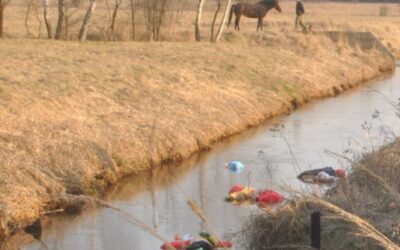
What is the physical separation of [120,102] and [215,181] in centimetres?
440

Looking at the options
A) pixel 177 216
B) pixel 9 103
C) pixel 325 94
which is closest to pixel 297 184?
pixel 177 216

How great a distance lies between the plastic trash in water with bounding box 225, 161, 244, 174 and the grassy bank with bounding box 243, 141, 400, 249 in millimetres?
4034

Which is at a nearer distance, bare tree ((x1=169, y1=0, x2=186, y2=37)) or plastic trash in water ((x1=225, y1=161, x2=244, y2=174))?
plastic trash in water ((x1=225, y1=161, x2=244, y2=174))

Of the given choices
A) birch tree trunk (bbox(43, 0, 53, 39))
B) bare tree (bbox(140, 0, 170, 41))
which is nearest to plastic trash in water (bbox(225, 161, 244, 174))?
birch tree trunk (bbox(43, 0, 53, 39))

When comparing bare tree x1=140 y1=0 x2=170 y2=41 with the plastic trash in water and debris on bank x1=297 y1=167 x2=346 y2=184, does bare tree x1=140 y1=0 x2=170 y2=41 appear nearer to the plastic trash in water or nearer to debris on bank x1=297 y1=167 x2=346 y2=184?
the plastic trash in water

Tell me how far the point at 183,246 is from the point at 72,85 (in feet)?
28.0

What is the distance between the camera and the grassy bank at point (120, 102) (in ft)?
39.8

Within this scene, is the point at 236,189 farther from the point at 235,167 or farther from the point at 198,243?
the point at 198,243

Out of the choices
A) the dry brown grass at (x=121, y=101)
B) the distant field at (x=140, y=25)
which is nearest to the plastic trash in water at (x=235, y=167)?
the dry brown grass at (x=121, y=101)

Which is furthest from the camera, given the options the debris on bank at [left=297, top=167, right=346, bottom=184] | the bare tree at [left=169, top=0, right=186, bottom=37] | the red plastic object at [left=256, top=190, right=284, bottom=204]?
the bare tree at [left=169, top=0, right=186, bottom=37]

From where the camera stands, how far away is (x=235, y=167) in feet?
46.0

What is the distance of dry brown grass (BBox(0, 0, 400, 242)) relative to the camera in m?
12.2

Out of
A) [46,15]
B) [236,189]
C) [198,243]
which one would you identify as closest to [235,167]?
[236,189]

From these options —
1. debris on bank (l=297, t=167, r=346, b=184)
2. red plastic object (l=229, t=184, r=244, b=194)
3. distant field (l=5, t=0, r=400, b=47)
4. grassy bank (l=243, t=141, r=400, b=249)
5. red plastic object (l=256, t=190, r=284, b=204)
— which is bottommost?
distant field (l=5, t=0, r=400, b=47)
